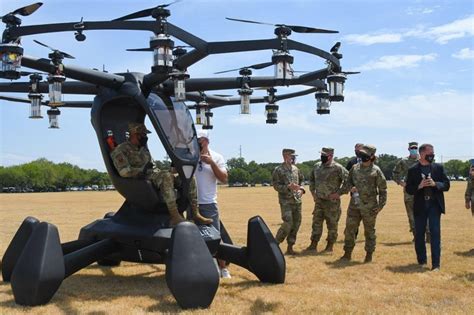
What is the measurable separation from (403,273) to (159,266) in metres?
3.92

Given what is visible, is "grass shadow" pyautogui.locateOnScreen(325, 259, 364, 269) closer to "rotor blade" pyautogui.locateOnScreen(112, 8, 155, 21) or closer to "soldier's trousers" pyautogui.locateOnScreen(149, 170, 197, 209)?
"soldier's trousers" pyautogui.locateOnScreen(149, 170, 197, 209)

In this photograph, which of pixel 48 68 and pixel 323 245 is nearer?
pixel 48 68

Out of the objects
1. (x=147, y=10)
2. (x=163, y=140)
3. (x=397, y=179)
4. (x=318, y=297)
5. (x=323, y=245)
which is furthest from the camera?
(x=397, y=179)

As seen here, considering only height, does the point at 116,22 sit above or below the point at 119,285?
Answer: above

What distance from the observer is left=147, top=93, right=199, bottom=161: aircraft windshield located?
751cm

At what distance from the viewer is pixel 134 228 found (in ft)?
24.7

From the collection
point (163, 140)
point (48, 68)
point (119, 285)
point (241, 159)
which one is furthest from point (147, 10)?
point (241, 159)

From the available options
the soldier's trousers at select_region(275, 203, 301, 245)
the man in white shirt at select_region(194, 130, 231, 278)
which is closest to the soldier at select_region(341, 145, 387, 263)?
the soldier's trousers at select_region(275, 203, 301, 245)

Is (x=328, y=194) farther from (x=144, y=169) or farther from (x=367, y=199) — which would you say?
(x=144, y=169)

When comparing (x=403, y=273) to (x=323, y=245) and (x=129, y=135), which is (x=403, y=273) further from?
(x=129, y=135)

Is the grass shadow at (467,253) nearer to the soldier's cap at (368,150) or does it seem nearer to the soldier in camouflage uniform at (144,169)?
the soldier's cap at (368,150)

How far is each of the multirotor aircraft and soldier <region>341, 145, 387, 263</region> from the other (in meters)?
2.20

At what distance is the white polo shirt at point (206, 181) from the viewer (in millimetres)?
8117

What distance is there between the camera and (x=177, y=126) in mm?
7770
